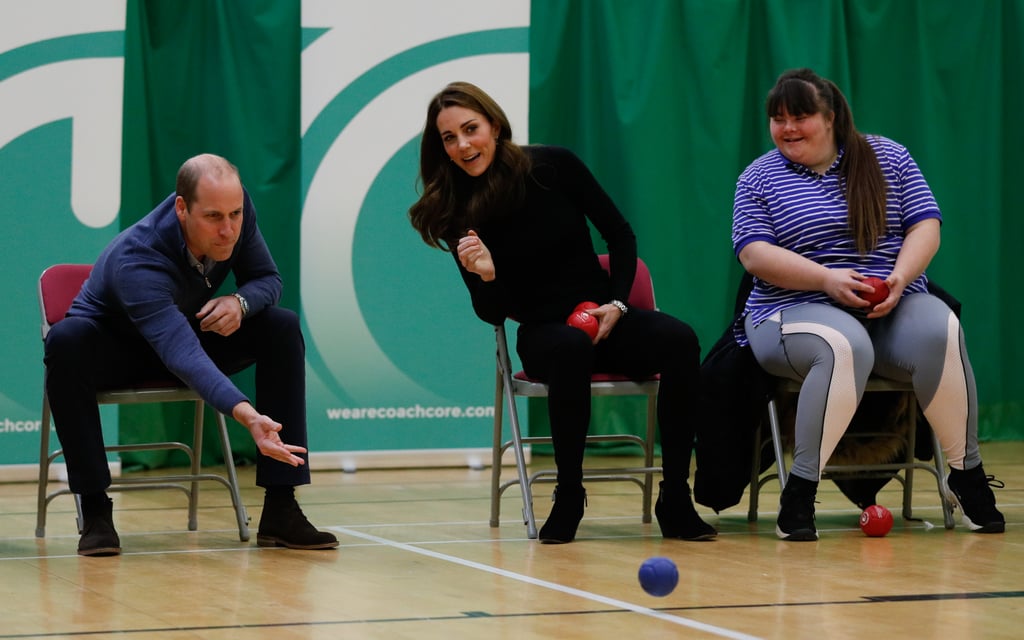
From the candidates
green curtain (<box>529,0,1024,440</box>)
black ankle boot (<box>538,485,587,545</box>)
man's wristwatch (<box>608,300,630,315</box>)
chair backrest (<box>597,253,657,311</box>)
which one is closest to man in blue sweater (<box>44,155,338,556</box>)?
black ankle boot (<box>538,485,587,545</box>)

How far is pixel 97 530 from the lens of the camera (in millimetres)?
3258

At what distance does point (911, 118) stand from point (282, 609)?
4543 millimetres

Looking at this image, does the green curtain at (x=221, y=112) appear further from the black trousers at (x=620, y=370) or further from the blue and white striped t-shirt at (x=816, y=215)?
the blue and white striped t-shirt at (x=816, y=215)

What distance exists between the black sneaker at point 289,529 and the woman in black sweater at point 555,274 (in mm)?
544

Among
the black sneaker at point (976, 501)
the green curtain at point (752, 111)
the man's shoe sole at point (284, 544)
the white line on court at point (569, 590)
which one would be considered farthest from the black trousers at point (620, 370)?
the green curtain at point (752, 111)

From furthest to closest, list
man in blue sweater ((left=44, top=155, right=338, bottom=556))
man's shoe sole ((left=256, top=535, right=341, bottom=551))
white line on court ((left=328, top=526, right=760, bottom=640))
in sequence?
man's shoe sole ((left=256, top=535, right=341, bottom=551)), man in blue sweater ((left=44, top=155, right=338, bottom=556)), white line on court ((left=328, top=526, right=760, bottom=640))

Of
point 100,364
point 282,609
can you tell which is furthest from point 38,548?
point 282,609

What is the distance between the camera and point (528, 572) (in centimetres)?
296

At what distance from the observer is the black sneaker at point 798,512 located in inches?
133

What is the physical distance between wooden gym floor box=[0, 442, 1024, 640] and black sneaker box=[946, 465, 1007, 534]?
0.06 metres

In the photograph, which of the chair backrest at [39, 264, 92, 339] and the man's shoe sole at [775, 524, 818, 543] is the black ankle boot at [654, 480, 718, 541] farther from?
the chair backrest at [39, 264, 92, 339]

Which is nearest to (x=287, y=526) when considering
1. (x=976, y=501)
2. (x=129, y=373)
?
(x=129, y=373)

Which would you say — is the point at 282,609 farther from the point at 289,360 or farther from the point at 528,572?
the point at 289,360

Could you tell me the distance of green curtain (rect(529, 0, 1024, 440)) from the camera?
586 cm
